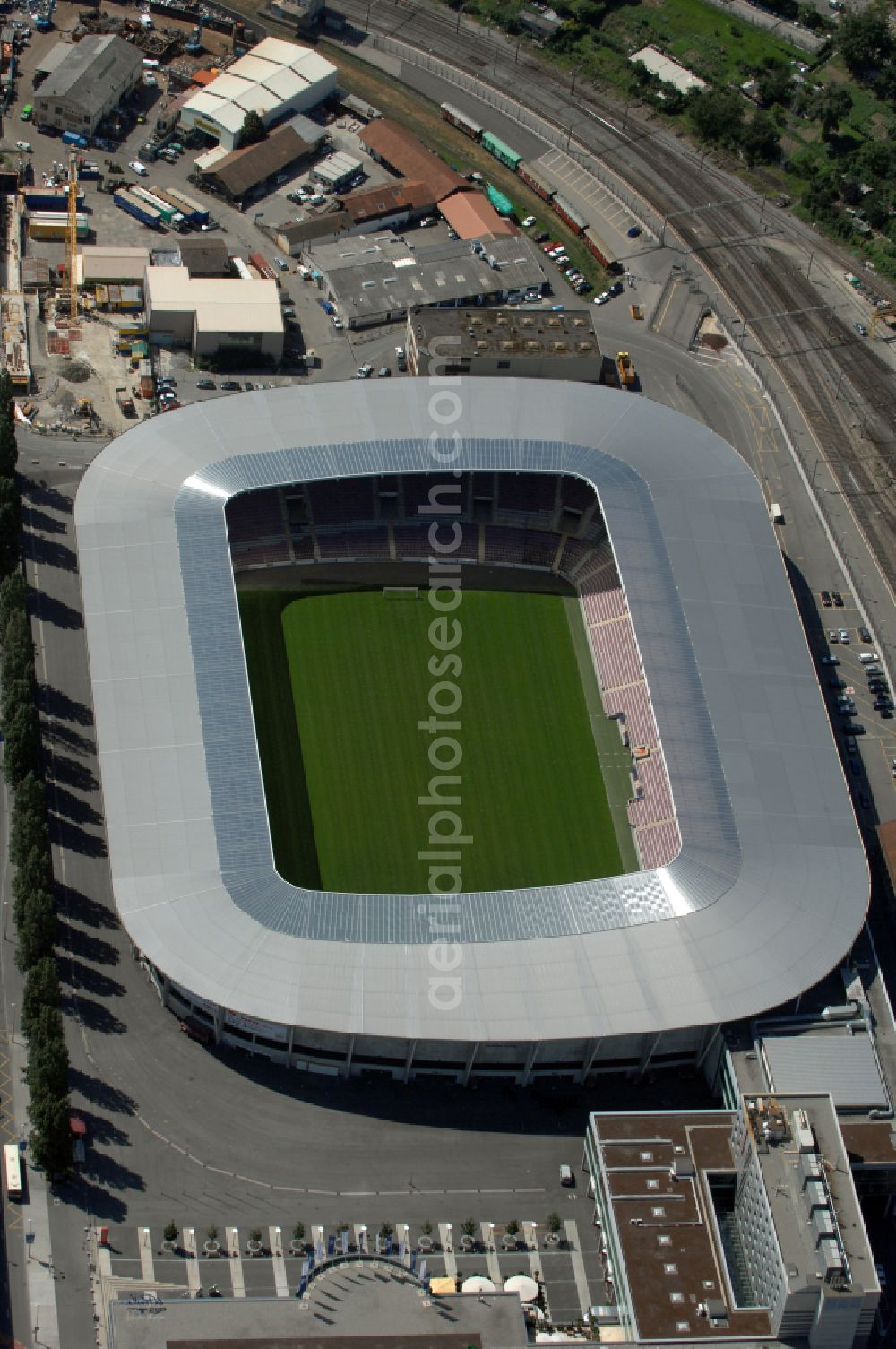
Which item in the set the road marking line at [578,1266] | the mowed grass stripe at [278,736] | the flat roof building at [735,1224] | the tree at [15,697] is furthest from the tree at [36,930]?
the road marking line at [578,1266]

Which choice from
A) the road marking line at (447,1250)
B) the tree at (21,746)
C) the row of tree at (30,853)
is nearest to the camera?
the road marking line at (447,1250)

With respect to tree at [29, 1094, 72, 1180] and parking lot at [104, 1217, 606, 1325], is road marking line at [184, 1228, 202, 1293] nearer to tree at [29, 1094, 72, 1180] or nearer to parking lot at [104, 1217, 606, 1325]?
parking lot at [104, 1217, 606, 1325]

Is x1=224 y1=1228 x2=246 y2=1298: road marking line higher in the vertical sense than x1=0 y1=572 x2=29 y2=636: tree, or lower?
Answer: lower

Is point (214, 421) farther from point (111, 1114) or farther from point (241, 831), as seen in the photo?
point (111, 1114)

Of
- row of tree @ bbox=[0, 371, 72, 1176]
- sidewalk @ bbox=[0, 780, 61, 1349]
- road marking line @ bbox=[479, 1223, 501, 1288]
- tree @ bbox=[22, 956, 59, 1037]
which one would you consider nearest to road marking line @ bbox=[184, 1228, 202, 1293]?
sidewalk @ bbox=[0, 780, 61, 1349]

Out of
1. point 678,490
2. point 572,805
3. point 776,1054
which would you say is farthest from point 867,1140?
point 678,490

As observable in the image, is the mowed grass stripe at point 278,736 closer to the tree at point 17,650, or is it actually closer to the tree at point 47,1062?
the tree at point 17,650
